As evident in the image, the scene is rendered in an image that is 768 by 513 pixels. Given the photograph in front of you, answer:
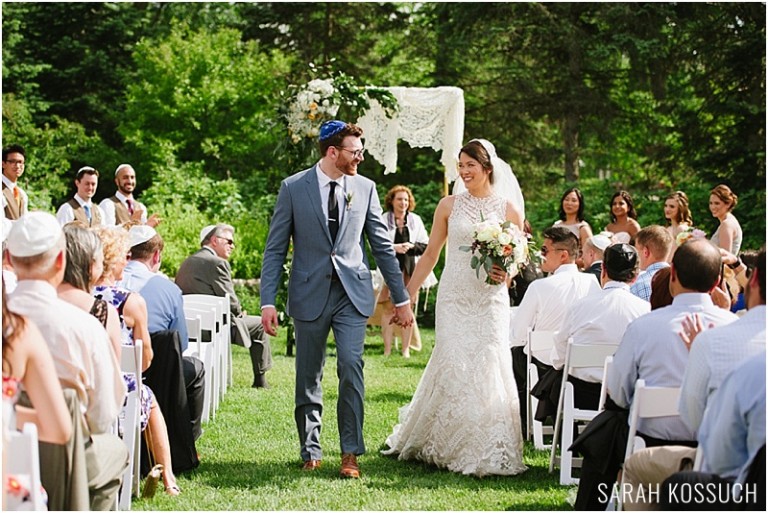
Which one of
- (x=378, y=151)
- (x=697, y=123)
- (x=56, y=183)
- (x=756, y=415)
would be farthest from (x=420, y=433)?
(x=56, y=183)

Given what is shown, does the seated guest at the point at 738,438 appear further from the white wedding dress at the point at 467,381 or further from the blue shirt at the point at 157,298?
the blue shirt at the point at 157,298

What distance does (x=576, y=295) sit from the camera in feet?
22.3

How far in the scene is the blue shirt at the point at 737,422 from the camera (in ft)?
11.1

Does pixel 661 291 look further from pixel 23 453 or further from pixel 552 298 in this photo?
pixel 23 453

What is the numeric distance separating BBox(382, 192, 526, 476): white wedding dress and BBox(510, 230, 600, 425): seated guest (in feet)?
1.78

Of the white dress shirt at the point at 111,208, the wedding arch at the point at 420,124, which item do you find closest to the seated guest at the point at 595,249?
the white dress shirt at the point at 111,208

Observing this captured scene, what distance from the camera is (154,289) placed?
5.89 metres

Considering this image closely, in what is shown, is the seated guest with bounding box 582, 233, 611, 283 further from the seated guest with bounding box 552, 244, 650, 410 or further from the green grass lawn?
the seated guest with bounding box 552, 244, 650, 410

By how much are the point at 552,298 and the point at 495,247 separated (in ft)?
3.08

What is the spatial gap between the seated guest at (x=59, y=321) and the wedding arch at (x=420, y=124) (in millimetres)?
10259

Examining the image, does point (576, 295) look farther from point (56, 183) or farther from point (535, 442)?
point (56, 183)

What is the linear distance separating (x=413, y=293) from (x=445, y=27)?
52.2ft

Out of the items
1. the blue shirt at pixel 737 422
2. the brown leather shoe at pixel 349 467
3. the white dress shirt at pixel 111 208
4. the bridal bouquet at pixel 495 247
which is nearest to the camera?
the blue shirt at pixel 737 422

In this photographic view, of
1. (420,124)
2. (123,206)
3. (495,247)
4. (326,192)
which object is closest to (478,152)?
(495,247)
